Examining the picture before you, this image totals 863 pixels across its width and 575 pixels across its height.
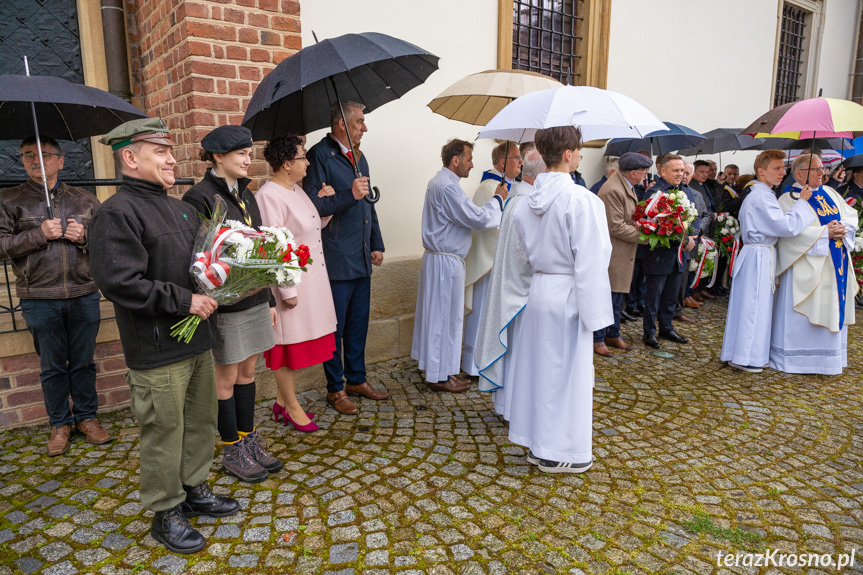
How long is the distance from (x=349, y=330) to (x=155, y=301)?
2.25 meters

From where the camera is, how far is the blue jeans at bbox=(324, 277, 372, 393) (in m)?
4.44

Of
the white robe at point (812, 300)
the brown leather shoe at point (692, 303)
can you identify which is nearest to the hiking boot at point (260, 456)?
the white robe at point (812, 300)

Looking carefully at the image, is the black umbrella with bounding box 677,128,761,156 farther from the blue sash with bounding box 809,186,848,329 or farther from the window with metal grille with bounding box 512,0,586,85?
the blue sash with bounding box 809,186,848,329

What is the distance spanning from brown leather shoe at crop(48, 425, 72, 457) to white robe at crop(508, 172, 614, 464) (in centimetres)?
307

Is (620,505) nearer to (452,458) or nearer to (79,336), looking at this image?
(452,458)

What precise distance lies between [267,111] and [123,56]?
7.07 feet

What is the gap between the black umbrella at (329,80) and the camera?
3.25m

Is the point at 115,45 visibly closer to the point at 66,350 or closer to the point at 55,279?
the point at 55,279

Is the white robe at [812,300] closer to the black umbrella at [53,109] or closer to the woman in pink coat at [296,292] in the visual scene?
the woman in pink coat at [296,292]

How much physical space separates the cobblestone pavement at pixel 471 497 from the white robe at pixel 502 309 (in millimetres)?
451

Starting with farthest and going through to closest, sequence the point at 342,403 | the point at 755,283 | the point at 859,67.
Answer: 1. the point at 859,67
2. the point at 755,283
3. the point at 342,403

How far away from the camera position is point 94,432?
12.8 feet

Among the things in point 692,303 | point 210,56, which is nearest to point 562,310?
point 210,56

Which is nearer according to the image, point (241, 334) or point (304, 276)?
point (241, 334)
